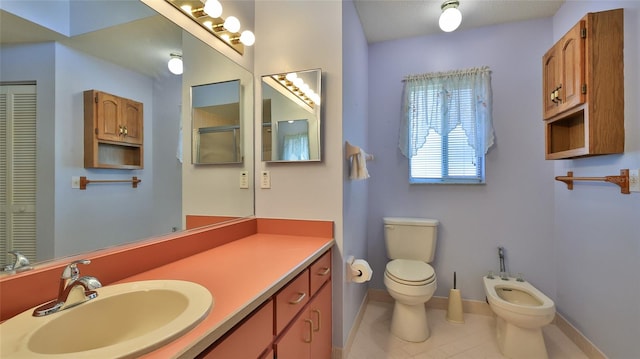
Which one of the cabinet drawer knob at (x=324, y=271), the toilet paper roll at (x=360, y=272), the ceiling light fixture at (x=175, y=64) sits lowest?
the toilet paper roll at (x=360, y=272)

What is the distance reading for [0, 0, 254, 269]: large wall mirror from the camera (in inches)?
31.6

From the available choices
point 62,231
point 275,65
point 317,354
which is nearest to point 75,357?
point 62,231

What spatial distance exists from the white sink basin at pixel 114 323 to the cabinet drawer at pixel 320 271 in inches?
25.1

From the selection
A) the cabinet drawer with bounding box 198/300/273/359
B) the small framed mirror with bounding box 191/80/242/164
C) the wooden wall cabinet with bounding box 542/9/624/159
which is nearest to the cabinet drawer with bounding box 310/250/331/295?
the cabinet drawer with bounding box 198/300/273/359

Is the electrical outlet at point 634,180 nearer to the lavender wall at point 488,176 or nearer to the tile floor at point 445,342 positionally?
the lavender wall at point 488,176

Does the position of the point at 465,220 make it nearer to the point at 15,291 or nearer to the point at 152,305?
the point at 152,305

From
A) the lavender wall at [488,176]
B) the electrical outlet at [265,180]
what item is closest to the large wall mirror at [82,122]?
the electrical outlet at [265,180]

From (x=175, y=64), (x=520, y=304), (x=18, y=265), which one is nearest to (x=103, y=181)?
(x=18, y=265)

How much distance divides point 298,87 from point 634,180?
6.31 ft

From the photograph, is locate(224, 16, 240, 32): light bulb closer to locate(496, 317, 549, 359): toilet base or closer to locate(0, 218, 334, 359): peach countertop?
locate(0, 218, 334, 359): peach countertop

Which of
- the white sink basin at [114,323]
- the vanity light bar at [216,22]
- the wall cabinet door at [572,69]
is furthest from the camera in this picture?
the wall cabinet door at [572,69]

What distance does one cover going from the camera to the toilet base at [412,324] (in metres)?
1.96

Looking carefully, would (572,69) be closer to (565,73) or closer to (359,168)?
(565,73)

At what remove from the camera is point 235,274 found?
1.05 metres
